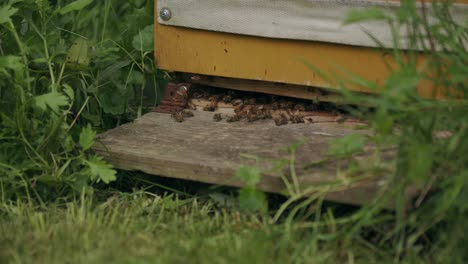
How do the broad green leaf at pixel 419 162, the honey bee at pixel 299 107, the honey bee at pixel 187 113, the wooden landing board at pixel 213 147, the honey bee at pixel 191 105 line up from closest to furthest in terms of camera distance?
1. the broad green leaf at pixel 419 162
2. the wooden landing board at pixel 213 147
3. the honey bee at pixel 299 107
4. the honey bee at pixel 187 113
5. the honey bee at pixel 191 105

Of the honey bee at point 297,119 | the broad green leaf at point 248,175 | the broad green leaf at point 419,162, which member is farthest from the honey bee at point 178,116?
the broad green leaf at point 419,162

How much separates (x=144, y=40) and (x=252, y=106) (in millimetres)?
601

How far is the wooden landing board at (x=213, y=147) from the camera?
325 cm

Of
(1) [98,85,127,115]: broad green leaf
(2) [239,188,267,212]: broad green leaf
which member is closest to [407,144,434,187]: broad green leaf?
(2) [239,188,267,212]: broad green leaf

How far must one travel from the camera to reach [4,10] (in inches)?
136

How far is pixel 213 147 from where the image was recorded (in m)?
3.54

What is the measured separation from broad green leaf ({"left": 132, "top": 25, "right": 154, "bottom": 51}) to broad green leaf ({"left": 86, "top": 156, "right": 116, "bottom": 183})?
81 centimetres

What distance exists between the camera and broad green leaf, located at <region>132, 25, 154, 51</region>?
4.11 meters

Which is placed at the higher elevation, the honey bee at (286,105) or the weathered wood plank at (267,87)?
the weathered wood plank at (267,87)

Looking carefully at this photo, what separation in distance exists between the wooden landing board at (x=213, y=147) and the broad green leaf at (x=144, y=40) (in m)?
0.34

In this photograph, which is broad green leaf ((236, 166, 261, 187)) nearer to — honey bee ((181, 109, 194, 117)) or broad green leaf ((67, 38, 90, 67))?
honey bee ((181, 109, 194, 117))

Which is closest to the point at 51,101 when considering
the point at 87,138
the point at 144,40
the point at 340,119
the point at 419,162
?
the point at 87,138

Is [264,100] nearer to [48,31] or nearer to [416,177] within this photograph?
[48,31]

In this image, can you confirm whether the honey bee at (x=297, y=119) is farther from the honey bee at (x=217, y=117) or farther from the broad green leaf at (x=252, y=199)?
the broad green leaf at (x=252, y=199)
